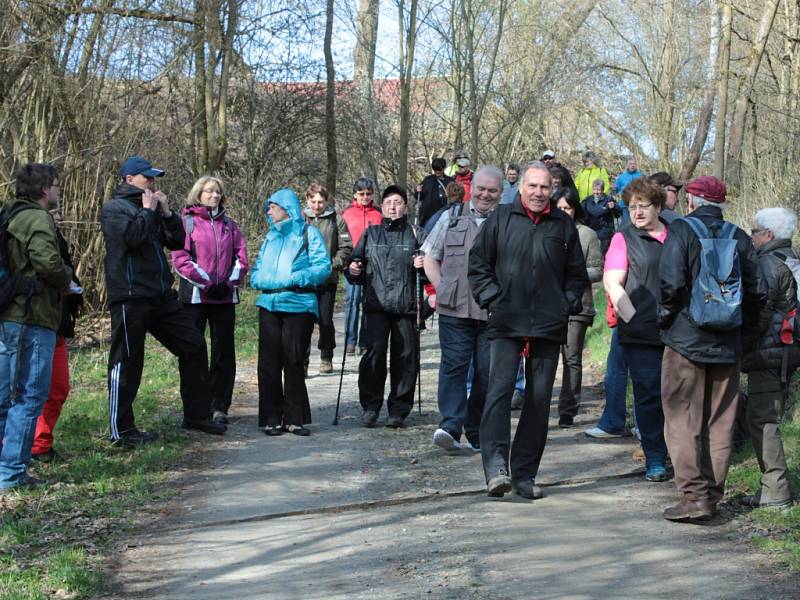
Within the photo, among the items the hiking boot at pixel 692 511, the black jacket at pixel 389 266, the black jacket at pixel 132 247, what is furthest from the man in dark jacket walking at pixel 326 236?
the hiking boot at pixel 692 511

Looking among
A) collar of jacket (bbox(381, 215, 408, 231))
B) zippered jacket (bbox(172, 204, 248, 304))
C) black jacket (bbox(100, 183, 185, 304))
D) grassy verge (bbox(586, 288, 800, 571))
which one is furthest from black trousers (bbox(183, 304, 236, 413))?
grassy verge (bbox(586, 288, 800, 571))

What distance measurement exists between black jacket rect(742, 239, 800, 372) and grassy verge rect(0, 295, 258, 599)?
12.6ft

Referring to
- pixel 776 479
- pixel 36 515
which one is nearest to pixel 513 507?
pixel 776 479

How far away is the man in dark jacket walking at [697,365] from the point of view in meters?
6.81

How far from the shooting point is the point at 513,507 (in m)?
7.22

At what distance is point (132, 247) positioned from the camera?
873 centimetres

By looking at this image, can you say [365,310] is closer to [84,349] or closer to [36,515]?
[36,515]

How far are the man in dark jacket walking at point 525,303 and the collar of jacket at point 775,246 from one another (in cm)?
111

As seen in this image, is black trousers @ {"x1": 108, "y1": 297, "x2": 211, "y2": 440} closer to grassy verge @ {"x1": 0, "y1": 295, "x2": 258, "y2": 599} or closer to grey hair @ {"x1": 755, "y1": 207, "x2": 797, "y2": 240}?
grassy verge @ {"x1": 0, "y1": 295, "x2": 258, "y2": 599}

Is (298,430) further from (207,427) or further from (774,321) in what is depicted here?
(774,321)

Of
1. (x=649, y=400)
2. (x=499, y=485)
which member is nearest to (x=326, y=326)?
(x=649, y=400)

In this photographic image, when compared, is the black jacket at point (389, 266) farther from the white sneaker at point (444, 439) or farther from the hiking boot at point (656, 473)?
the hiking boot at point (656, 473)

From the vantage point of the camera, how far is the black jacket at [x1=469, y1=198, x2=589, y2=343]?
24.0ft

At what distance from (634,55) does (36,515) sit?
28672mm
